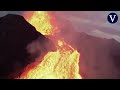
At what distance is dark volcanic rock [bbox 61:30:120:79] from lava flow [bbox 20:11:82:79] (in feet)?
0.36

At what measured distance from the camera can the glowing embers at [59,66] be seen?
13.3ft

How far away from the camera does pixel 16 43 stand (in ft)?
13.4

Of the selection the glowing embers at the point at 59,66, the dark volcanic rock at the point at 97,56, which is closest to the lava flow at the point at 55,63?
the glowing embers at the point at 59,66

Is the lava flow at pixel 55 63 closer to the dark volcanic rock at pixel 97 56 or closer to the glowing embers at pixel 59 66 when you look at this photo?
the glowing embers at pixel 59 66

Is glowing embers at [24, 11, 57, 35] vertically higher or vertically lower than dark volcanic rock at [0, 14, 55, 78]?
higher

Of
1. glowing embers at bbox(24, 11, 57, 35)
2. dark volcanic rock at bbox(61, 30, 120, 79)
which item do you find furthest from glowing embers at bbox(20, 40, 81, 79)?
glowing embers at bbox(24, 11, 57, 35)

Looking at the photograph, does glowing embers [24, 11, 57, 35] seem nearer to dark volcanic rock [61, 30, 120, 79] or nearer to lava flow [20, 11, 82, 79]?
lava flow [20, 11, 82, 79]

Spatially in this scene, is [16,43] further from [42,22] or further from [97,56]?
[97,56]

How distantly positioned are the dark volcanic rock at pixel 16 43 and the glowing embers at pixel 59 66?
0.15 metres

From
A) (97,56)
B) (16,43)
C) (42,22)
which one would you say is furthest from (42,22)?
(97,56)

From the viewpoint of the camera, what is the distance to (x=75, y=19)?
4.12 meters

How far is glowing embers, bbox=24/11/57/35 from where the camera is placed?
163 inches

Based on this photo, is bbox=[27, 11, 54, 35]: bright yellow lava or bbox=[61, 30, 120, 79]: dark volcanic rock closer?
bbox=[61, 30, 120, 79]: dark volcanic rock
